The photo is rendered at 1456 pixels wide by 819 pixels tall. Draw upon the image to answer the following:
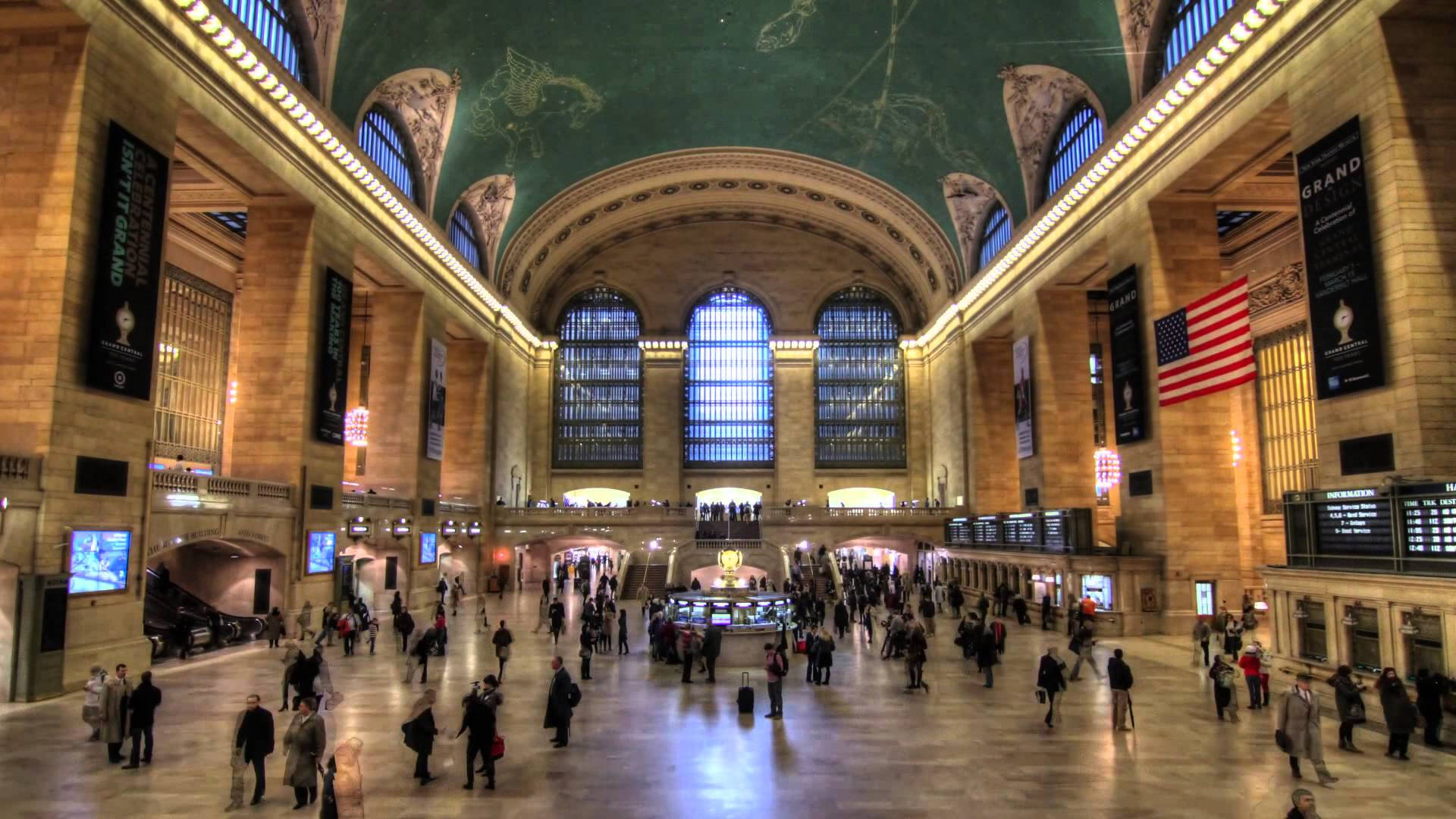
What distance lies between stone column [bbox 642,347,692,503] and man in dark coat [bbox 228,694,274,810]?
36.1 m

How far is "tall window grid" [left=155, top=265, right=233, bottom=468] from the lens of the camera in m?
27.1

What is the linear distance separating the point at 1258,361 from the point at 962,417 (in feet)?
34.7

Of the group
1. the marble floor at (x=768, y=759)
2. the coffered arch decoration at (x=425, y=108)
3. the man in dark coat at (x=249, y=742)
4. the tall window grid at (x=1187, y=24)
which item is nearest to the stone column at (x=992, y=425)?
the tall window grid at (x=1187, y=24)

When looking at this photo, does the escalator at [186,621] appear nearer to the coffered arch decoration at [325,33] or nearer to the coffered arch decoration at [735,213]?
the coffered arch decoration at [325,33]

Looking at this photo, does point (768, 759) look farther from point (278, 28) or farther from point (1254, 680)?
point (278, 28)

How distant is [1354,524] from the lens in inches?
527

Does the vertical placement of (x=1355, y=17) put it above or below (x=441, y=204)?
below

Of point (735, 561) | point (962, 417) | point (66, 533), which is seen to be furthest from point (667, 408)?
point (66, 533)

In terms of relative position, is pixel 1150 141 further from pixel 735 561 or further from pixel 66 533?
pixel 66 533

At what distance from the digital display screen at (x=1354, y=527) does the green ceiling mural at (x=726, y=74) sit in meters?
12.7

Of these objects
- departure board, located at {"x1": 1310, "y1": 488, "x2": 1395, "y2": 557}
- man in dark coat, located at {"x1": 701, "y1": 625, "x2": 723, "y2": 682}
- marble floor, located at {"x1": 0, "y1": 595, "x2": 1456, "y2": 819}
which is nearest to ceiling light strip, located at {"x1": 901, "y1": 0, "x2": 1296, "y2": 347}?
departure board, located at {"x1": 1310, "y1": 488, "x2": 1395, "y2": 557}

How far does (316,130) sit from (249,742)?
656 inches

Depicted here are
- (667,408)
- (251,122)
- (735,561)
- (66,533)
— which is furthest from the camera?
(667,408)

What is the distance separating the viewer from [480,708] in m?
8.70
